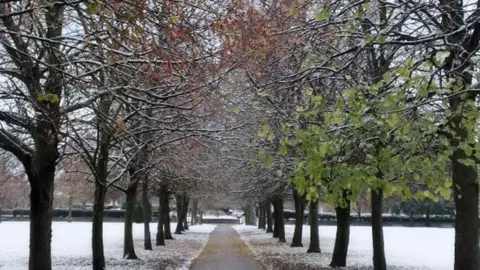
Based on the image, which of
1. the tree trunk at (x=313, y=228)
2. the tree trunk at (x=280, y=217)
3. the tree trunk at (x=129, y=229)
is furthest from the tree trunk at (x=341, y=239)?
the tree trunk at (x=280, y=217)

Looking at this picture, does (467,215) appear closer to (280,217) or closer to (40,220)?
(40,220)

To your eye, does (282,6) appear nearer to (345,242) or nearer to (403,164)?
(403,164)

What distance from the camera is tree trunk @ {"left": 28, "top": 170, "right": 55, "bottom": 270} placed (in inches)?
409

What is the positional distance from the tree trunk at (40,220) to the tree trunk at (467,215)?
288 inches

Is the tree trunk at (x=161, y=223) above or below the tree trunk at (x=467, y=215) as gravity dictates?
below

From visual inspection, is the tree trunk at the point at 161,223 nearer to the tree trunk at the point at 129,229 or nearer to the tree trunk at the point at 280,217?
the tree trunk at the point at 280,217

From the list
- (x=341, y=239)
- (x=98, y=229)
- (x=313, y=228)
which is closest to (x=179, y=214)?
(x=313, y=228)

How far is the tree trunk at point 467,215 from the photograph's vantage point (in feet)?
27.0

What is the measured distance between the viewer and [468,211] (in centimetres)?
828

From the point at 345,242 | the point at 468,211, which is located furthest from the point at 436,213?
the point at 468,211

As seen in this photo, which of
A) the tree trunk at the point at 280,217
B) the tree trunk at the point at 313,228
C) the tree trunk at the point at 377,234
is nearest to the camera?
the tree trunk at the point at 377,234

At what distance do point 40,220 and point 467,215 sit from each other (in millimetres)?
7592

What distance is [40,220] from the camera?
10.5m

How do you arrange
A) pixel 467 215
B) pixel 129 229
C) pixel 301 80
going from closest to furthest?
1. pixel 467 215
2. pixel 301 80
3. pixel 129 229
